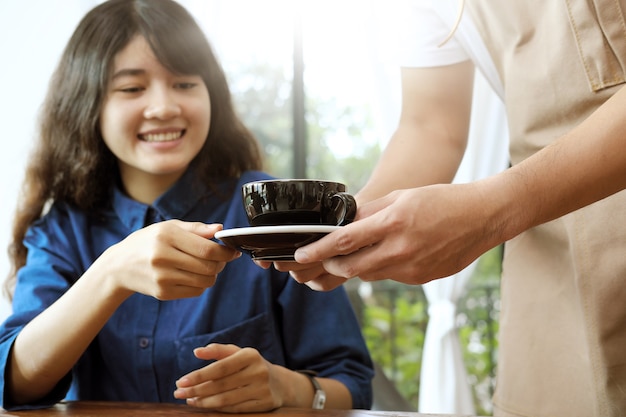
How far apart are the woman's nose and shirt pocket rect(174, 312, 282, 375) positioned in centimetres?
47

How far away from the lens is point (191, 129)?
5.24ft

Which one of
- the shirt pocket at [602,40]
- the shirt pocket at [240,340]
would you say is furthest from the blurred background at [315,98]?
the shirt pocket at [240,340]

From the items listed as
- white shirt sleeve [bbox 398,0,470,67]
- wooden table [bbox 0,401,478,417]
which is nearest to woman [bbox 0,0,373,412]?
wooden table [bbox 0,401,478,417]

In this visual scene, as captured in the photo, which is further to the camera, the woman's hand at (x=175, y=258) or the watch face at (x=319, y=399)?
the watch face at (x=319, y=399)

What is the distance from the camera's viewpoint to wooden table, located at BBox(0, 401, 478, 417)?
1017 mm

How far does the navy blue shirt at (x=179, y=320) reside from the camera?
57.5 inches

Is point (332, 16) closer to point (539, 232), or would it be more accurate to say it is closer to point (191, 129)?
point (191, 129)


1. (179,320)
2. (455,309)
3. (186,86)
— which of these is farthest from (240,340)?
(455,309)

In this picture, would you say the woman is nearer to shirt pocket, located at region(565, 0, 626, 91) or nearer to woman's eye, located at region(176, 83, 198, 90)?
woman's eye, located at region(176, 83, 198, 90)

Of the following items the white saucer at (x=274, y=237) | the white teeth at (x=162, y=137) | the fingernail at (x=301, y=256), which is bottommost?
the fingernail at (x=301, y=256)

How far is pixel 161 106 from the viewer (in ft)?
5.07

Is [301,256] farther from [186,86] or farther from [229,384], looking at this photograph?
[186,86]

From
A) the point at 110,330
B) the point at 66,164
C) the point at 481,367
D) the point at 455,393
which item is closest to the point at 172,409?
the point at 110,330

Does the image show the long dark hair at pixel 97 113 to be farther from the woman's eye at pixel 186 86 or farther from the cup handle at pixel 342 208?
the cup handle at pixel 342 208
